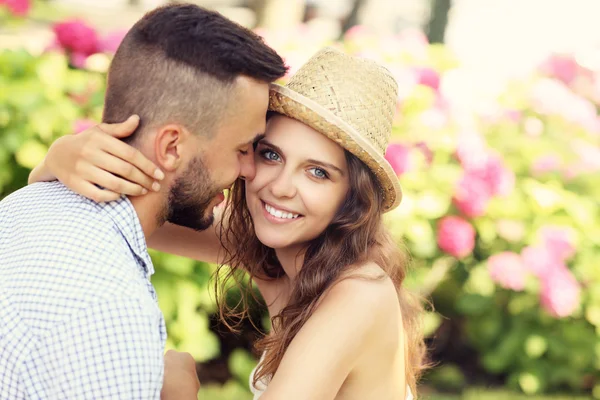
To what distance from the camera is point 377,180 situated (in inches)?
108

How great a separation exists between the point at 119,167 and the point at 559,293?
3.23 metres

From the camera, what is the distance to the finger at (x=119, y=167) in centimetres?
204

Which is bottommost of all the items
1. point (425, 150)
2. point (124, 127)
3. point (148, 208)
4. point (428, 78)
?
point (425, 150)

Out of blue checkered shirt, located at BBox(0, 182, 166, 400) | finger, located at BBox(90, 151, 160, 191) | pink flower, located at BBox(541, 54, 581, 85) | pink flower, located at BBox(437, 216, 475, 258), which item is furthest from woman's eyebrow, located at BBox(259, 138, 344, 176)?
pink flower, located at BBox(541, 54, 581, 85)

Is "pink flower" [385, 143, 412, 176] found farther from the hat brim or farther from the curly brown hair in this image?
the hat brim

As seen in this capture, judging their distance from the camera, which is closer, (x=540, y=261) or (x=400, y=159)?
(x=400, y=159)

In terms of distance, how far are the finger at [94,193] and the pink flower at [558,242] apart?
321cm

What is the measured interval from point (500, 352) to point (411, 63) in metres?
2.20

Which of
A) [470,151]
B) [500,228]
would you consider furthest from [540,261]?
[470,151]

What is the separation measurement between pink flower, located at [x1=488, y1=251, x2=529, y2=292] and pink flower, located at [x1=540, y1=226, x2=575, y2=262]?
0.19 metres

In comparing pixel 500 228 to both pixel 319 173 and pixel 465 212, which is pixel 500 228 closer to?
pixel 465 212

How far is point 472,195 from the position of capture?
14.9 feet

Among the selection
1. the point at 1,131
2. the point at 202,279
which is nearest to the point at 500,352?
the point at 202,279

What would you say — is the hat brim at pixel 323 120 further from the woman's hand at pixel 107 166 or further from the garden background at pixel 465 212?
the garden background at pixel 465 212
